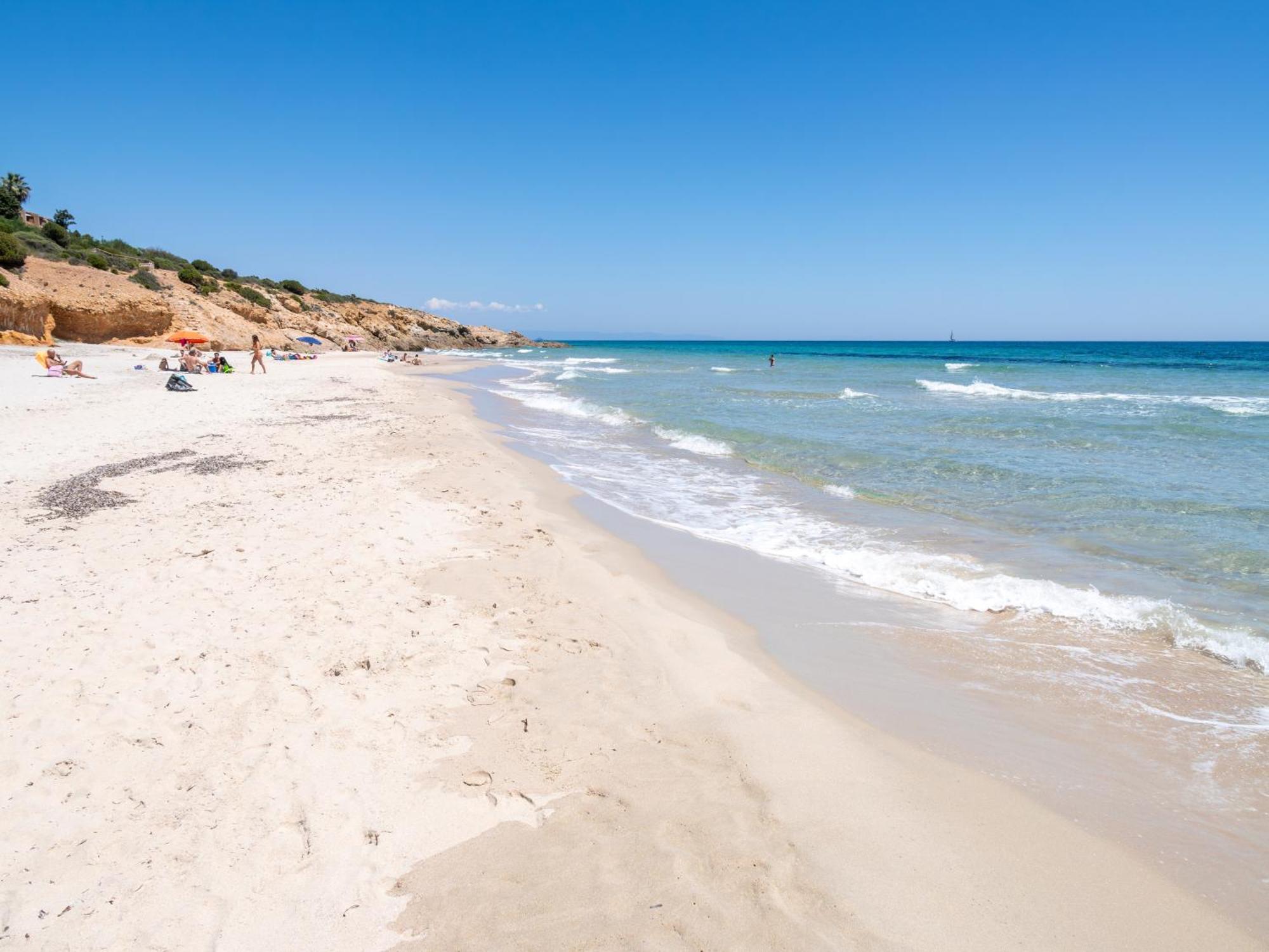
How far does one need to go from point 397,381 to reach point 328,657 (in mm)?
24770

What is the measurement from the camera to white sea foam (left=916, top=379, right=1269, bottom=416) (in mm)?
22344

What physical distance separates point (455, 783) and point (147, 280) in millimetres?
43869

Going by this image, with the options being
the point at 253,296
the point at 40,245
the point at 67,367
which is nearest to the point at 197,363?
the point at 67,367

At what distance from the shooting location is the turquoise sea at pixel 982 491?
20.1 feet

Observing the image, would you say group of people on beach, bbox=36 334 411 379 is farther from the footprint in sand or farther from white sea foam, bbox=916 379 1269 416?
white sea foam, bbox=916 379 1269 416

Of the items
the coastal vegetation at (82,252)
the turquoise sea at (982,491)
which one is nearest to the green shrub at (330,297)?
the coastal vegetation at (82,252)

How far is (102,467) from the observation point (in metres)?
8.70

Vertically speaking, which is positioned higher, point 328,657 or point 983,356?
point 983,356

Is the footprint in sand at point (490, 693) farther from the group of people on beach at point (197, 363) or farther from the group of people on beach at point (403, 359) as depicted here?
the group of people on beach at point (403, 359)

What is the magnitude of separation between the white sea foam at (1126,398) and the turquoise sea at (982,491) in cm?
29

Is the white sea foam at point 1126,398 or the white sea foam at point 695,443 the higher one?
the white sea foam at point 1126,398

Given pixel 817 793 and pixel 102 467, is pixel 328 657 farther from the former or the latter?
pixel 102 467

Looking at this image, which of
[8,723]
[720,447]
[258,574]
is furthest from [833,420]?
[8,723]

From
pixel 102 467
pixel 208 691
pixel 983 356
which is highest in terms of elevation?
pixel 983 356
